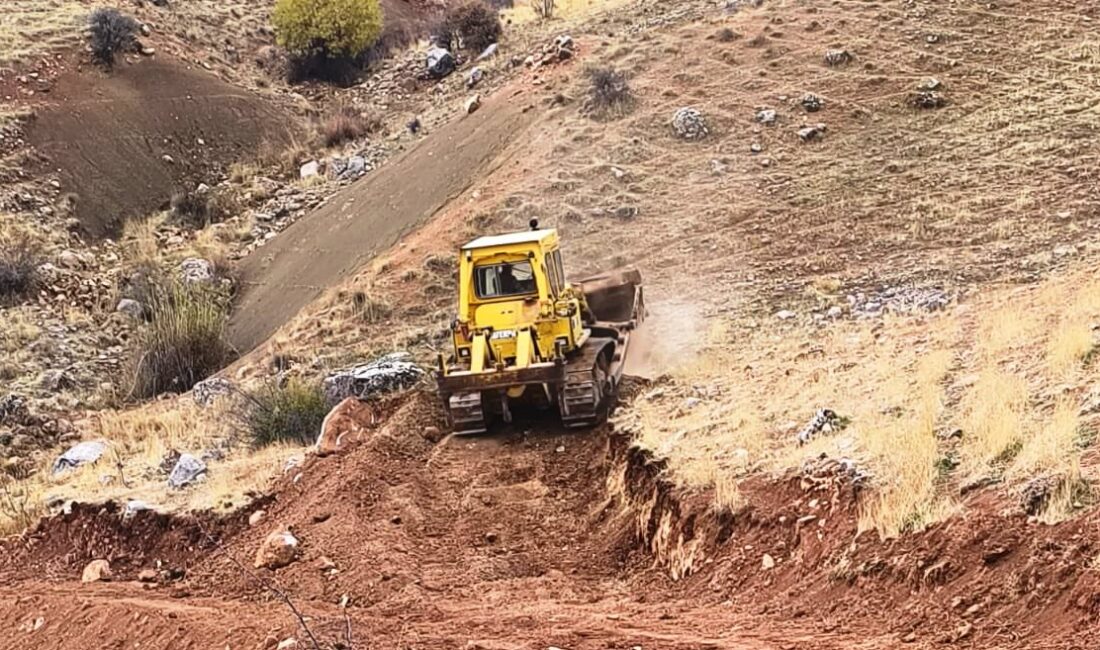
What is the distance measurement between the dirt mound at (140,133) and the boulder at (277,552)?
2268 centimetres

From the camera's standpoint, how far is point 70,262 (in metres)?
28.5

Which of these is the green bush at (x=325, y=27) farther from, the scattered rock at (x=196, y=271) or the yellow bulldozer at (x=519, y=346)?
the yellow bulldozer at (x=519, y=346)

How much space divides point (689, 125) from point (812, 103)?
2.99m

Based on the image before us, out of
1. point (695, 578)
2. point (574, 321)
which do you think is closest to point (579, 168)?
point (574, 321)

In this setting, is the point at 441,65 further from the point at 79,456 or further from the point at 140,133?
the point at 79,456

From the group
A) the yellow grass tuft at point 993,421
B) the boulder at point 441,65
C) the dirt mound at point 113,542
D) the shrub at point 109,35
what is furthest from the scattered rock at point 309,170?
the yellow grass tuft at point 993,421

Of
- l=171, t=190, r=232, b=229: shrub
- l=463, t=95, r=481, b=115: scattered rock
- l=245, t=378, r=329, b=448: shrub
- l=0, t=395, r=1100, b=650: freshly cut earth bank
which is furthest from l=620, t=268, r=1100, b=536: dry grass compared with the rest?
l=171, t=190, r=232, b=229: shrub

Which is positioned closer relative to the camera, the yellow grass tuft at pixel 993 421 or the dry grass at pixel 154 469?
the yellow grass tuft at pixel 993 421

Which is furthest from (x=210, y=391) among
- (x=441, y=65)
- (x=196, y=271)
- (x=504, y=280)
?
(x=441, y=65)

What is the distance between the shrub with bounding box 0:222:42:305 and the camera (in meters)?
26.0

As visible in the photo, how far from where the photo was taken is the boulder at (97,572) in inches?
455

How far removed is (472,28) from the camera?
4172 centimetres

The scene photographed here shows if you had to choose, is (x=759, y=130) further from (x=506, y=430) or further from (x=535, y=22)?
(x=535, y=22)

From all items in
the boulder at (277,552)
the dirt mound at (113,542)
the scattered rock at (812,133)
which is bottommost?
the dirt mound at (113,542)
